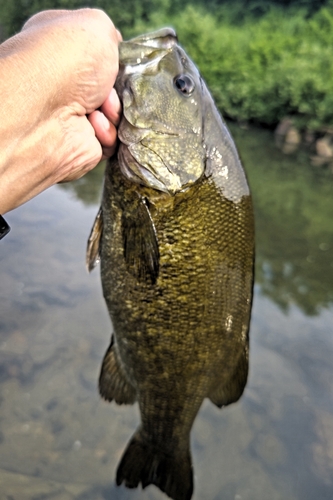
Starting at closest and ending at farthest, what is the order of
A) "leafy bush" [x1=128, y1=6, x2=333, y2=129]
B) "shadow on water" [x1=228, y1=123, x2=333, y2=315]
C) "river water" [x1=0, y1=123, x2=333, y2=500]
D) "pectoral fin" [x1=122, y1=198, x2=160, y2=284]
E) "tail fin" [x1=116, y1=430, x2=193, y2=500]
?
"pectoral fin" [x1=122, y1=198, x2=160, y2=284] < "tail fin" [x1=116, y1=430, x2=193, y2=500] < "river water" [x1=0, y1=123, x2=333, y2=500] < "shadow on water" [x1=228, y1=123, x2=333, y2=315] < "leafy bush" [x1=128, y1=6, x2=333, y2=129]

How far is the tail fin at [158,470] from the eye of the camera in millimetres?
2543

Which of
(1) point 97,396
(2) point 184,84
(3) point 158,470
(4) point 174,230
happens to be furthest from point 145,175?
(1) point 97,396

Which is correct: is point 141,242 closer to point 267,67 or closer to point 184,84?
point 184,84

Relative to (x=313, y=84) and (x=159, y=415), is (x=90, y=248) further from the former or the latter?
(x=313, y=84)

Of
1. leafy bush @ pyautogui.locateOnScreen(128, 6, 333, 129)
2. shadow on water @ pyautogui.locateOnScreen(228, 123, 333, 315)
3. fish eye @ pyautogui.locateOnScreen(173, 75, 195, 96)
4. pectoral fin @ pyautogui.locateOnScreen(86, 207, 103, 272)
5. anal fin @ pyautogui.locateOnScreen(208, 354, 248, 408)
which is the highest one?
fish eye @ pyautogui.locateOnScreen(173, 75, 195, 96)

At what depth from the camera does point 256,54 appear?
26.5 meters

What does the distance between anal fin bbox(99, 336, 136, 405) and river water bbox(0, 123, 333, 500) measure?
175cm

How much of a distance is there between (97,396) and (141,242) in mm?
3183

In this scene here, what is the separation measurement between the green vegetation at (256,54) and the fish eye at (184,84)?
1896cm

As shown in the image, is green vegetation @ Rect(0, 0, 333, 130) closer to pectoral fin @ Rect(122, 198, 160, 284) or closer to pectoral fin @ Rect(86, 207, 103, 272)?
pectoral fin @ Rect(86, 207, 103, 272)

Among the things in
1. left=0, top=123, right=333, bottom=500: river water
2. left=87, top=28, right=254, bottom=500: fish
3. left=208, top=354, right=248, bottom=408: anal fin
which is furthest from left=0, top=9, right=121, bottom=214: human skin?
left=0, top=123, right=333, bottom=500: river water

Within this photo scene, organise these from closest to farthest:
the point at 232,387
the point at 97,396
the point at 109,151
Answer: the point at 109,151 < the point at 232,387 < the point at 97,396

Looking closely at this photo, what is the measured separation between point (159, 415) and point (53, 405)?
2427 millimetres

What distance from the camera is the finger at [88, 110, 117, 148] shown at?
2.05m
